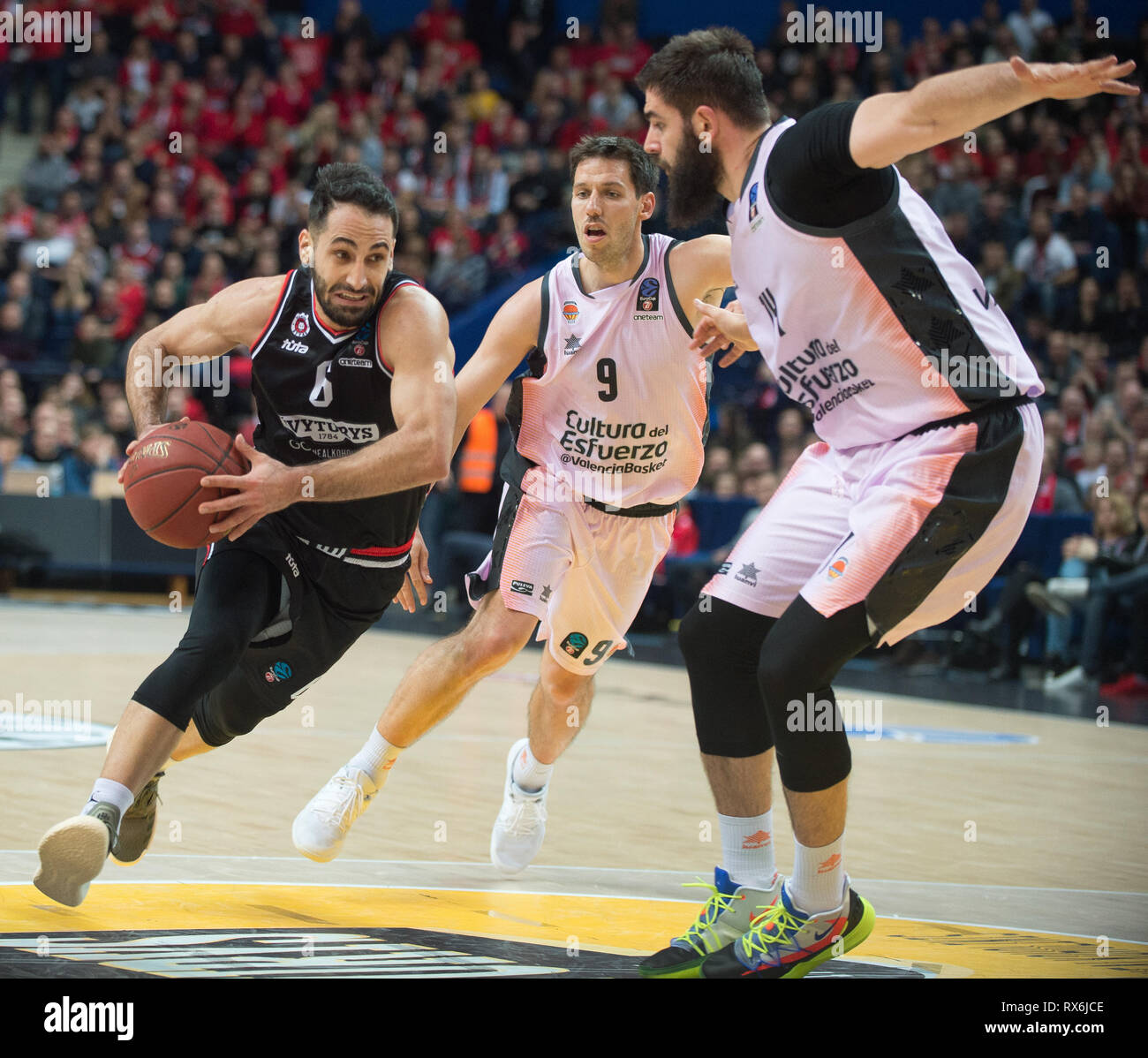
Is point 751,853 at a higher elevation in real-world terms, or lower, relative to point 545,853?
higher

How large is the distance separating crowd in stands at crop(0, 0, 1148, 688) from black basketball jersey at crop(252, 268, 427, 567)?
7.58m

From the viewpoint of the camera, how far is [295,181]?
60.9 feet

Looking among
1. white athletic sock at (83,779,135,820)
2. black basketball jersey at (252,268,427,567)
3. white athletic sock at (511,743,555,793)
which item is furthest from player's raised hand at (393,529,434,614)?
white athletic sock at (83,779,135,820)

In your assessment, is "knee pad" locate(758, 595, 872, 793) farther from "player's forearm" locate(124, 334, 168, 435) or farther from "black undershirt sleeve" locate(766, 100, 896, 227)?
"player's forearm" locate(124, 334, 168, 435)

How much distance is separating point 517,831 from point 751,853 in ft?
3.91

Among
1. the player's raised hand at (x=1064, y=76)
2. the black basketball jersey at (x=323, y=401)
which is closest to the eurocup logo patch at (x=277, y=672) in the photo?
the black basketball jersey at (x=323, y=401)

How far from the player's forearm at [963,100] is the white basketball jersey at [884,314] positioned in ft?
1.18

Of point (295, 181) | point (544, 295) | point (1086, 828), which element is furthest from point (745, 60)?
point (295, 181)

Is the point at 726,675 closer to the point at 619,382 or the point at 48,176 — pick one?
the point at 619,382

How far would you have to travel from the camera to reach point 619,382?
5391 millimetres

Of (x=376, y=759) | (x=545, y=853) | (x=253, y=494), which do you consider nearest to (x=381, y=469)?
(x=253, y=494)

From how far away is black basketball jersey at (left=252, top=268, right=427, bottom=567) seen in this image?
4.72m

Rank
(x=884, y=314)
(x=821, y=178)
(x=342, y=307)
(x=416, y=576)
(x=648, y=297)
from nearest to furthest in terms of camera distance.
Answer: (x=821, y=178), (x=884, y=314), (x=342, y=307), (x=416, y=576), (x=648, y=297)
